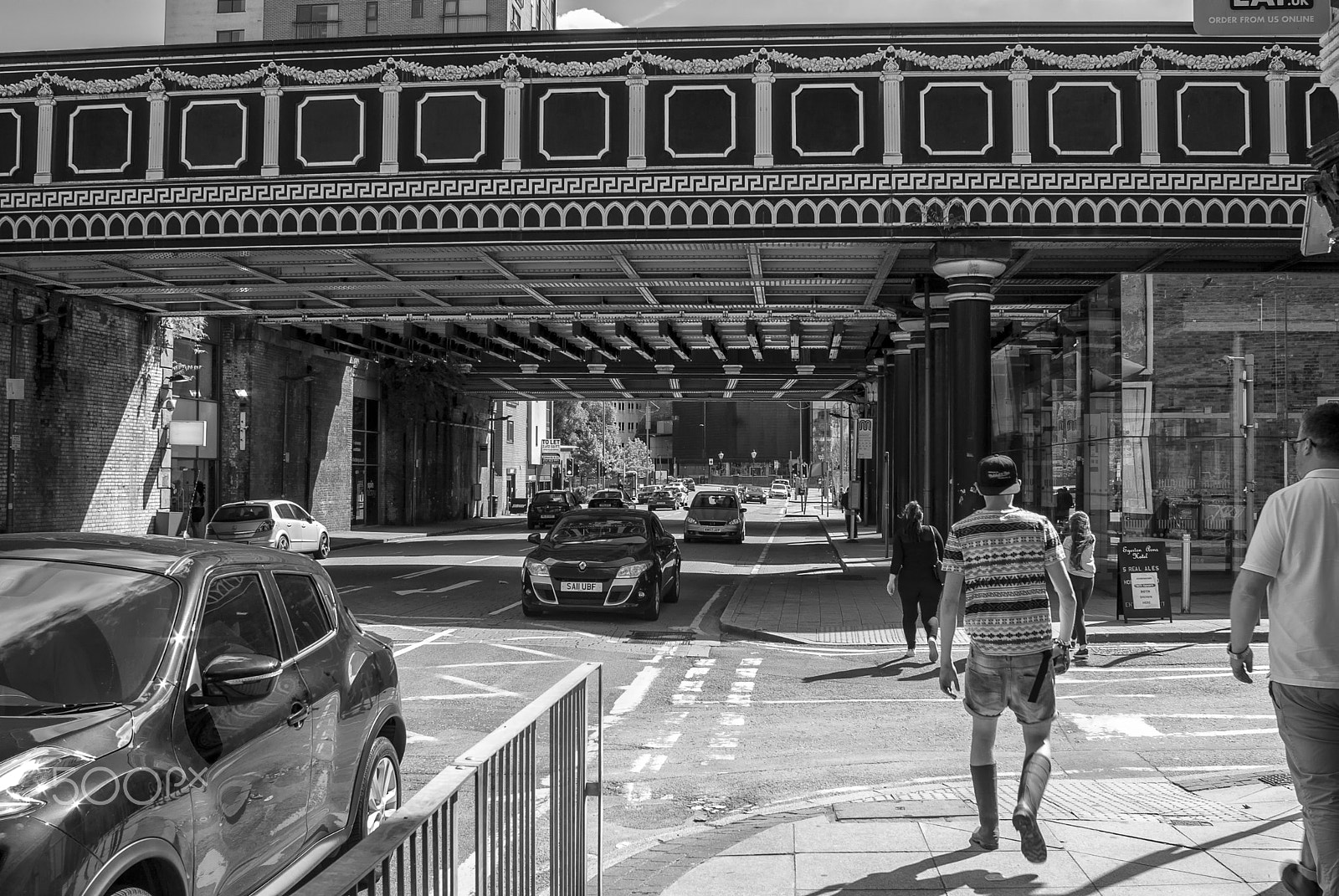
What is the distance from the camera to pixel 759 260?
69.4ft

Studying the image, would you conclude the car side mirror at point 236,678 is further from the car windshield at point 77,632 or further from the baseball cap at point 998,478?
the baseball cap at point 998,478

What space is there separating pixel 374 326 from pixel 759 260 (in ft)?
→ 58.7

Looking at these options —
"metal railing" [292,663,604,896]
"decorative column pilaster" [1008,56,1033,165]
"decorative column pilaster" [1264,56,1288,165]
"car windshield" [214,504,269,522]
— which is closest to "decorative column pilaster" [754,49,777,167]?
"decorative column pilaster" [1008,56,1033,165]

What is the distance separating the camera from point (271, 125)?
63.9ft

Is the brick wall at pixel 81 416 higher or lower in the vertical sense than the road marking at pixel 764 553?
higher

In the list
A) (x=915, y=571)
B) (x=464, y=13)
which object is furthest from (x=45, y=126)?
(x=464, y=13)

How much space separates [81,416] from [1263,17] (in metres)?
24.3

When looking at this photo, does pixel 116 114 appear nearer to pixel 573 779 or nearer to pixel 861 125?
pixel 861 125

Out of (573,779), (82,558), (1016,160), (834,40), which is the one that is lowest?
(573,779)

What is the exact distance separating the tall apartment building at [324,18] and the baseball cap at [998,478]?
5498cm

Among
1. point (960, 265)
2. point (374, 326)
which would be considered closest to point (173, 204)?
point (960, 265)

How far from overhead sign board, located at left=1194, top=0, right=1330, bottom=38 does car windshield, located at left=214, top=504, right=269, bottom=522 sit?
79.1ft

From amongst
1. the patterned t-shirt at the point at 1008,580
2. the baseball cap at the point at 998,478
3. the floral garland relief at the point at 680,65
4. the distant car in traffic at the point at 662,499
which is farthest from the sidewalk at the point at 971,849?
the distant car in traffic at the point at 662,499

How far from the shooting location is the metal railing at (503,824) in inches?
101
